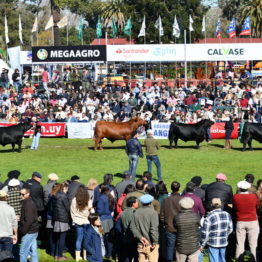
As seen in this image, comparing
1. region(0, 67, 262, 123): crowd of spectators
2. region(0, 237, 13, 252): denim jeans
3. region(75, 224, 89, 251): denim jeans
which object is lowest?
region(75, 224, 89, 251): denim jeans

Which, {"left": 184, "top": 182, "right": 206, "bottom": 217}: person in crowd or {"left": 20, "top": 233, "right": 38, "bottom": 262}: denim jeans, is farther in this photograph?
{"left": 184, "top": 182, "right": 206, "bottom": 217}: person in crowd

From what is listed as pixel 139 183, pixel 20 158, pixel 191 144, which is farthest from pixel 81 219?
pixel 191 144

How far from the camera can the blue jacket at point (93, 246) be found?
42.8 ft

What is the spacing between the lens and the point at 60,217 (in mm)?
14305

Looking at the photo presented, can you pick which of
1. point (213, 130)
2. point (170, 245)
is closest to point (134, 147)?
point (170, 245)

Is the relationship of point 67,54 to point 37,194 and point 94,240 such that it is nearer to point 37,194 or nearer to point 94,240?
point 37,194

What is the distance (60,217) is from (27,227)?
1.31 m

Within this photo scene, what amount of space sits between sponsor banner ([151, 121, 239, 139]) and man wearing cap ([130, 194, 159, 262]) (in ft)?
71.8

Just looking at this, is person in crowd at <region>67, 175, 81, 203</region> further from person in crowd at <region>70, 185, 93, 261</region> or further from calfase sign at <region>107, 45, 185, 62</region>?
calfase sign at <region>107, 45, 185, 62</region>

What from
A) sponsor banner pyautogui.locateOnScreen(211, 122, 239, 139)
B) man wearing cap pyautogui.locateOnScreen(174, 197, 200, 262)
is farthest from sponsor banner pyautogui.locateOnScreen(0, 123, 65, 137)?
man wearing cap pyautogui.locateOnScreen(174, 197, 200, 262)

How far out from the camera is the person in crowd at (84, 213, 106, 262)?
12969 millimetres

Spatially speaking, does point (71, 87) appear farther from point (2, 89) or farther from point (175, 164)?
point (175, 164)

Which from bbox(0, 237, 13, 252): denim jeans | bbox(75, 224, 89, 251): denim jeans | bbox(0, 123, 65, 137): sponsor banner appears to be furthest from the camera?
bbox(0, 123, 65, 137): sponsor banner

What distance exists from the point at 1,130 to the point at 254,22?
5458cm
